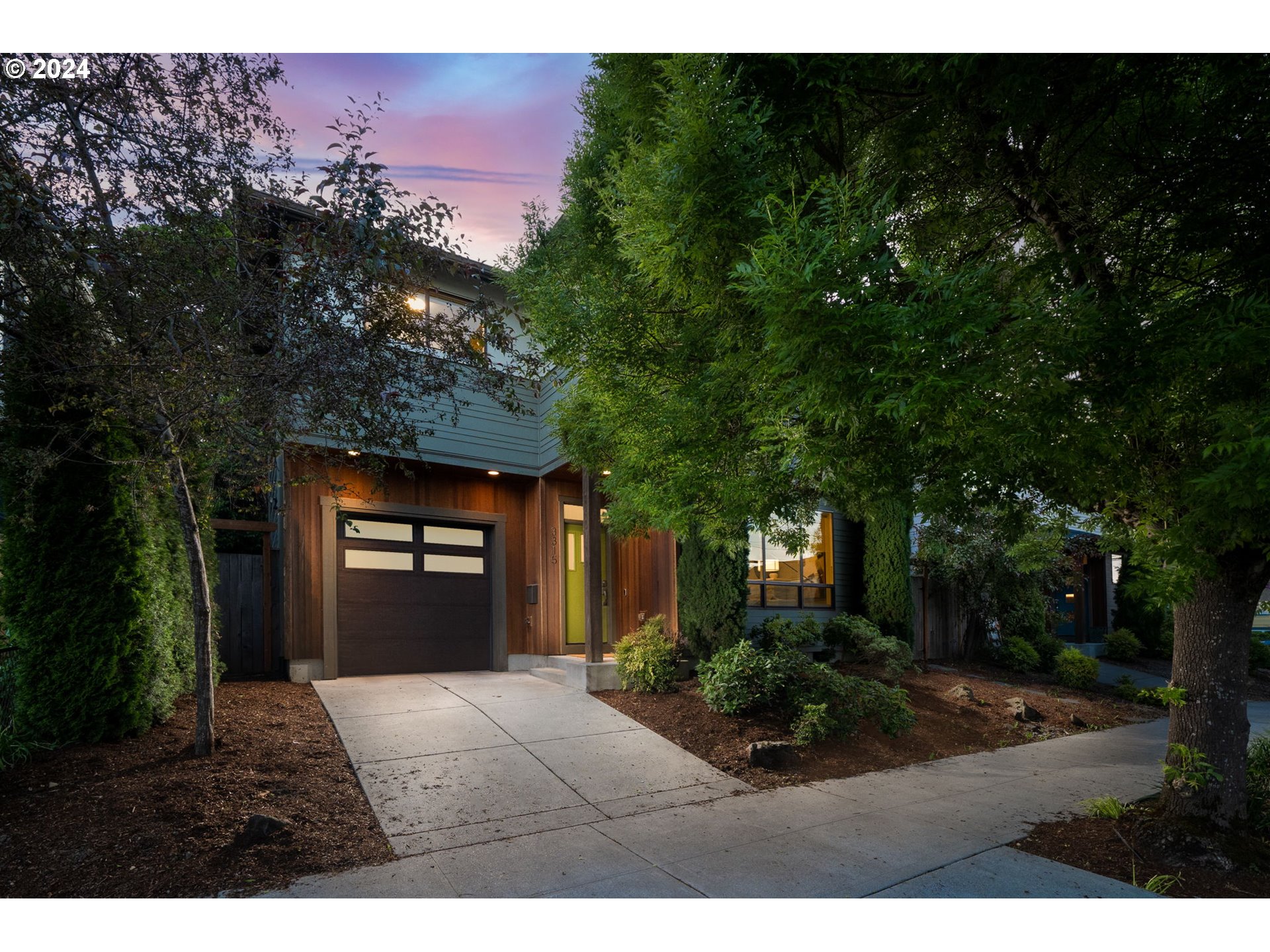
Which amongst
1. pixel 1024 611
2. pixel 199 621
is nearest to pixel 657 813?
pixel 199 621

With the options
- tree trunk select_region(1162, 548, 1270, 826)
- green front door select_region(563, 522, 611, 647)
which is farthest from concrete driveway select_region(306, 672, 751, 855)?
tree trunk select_region(1162, 548, 1270, 826)

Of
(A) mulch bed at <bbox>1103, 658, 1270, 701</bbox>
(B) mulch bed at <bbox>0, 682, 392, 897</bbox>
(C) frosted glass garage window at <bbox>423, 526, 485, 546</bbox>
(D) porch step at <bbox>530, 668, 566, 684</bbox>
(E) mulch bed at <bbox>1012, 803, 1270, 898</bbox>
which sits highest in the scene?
(C) frosted glass garage window at <bbox>423, 526, 485, 546</bbox>

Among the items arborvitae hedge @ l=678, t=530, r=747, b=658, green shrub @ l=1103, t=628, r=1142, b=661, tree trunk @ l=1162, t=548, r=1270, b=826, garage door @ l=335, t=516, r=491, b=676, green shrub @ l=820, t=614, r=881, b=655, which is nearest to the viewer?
tree trunk @ l=1162, t=548, r=1270, b=826

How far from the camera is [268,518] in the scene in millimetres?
8086

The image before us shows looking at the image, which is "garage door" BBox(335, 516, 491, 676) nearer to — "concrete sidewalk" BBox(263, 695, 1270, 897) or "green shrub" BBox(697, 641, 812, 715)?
"green shrub" BBox(697, 641, 812, 715)

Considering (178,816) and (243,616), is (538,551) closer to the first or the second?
(243,616)

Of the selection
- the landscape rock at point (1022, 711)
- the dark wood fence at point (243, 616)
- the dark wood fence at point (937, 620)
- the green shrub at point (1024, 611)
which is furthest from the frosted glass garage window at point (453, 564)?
the green shrub at point (1024, 611)

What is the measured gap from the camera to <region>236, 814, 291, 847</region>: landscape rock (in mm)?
3596

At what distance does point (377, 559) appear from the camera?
8555 millimetres

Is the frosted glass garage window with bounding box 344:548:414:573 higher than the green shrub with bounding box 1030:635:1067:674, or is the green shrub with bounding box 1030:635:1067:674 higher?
the frosted glass garage window with bounding box 344:548:414:573

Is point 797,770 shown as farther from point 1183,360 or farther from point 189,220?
point 189,220

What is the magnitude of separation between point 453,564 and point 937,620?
840 centimetres

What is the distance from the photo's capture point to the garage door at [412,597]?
8312mm

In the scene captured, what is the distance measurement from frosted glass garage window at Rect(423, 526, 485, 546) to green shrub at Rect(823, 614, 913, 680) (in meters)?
5.05
